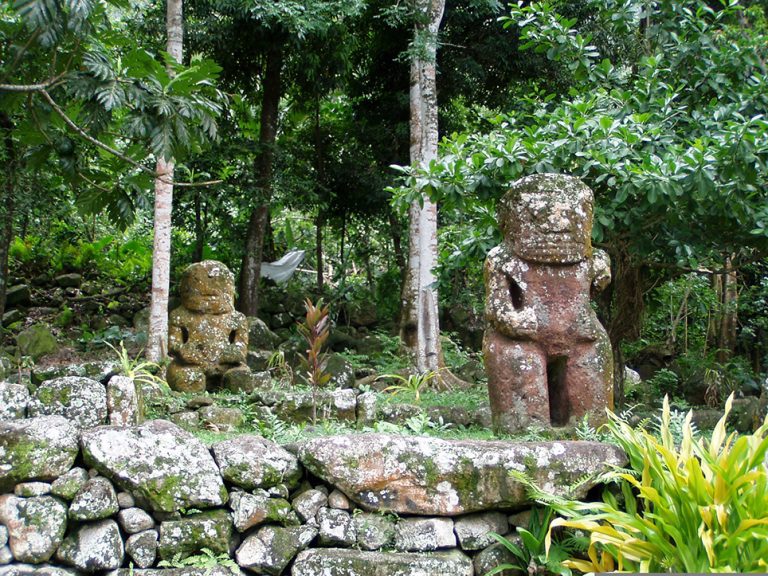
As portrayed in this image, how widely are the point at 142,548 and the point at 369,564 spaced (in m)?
1.24

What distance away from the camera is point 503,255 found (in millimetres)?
5367

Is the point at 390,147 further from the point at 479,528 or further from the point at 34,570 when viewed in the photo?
the point at 34,570

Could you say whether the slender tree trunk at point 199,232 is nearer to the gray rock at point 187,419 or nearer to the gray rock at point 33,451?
the gray rock at point 187,419

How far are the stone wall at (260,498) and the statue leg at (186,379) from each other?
12.2 ft

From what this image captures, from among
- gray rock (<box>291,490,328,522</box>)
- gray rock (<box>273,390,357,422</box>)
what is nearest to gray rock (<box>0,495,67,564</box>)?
gray rock (<box>291,490,328,522</box>)

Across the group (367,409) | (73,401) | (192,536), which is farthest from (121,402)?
(367,409)

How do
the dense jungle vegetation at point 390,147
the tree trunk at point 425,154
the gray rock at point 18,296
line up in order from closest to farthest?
the dense jungle vegetation at point 390,147 < the tree trunk at point 425,154 < the gray rock at point 18,296

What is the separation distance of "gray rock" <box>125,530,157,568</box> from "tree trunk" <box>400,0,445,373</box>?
19.2 feet

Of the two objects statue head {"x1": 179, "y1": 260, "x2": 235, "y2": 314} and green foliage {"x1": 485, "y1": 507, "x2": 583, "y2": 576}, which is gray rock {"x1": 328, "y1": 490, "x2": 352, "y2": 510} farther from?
statue head {"x1": 179, "y1": 260, "x2": 235, "y2": 314}

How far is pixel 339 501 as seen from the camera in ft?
14.5

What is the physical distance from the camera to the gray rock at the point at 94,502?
4.06m

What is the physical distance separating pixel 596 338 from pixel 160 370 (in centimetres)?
500

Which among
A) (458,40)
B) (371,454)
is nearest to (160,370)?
(371,454)

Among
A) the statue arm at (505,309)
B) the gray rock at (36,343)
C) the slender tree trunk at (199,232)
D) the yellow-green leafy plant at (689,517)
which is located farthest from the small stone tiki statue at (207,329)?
the yellow-green leafy plant at (689,517)
